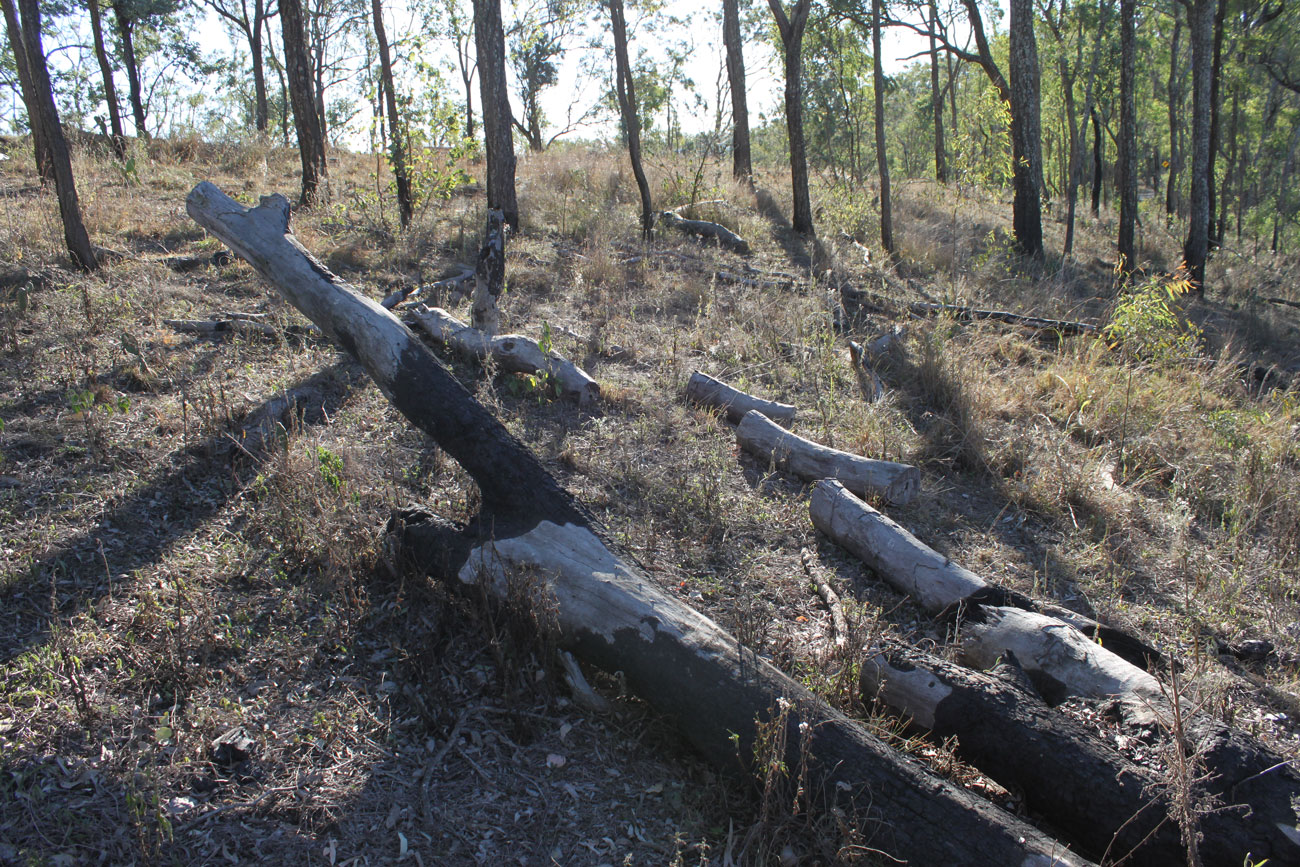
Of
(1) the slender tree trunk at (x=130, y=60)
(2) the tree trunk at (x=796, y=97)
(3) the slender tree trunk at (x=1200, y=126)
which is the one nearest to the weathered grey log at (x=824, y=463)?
(2) the tree trunk at (x=796, y=97)

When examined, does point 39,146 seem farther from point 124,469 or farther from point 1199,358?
point 1199,358

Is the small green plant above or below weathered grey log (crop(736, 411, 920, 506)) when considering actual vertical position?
above

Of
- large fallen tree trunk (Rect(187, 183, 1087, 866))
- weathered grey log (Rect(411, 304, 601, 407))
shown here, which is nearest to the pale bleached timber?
large fallen tree trunk (Rect(187, 183, 1087, 866))

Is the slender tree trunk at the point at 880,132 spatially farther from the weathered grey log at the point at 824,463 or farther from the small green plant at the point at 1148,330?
the weathered grey log at the point at 824,463

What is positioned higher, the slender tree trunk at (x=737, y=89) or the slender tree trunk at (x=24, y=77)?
the slender tree trunk at (x=737, y=89)

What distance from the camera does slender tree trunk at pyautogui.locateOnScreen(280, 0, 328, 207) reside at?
30.8 ft

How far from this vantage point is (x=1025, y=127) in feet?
40.3

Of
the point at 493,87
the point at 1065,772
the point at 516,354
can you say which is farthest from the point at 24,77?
the point at 1065,772

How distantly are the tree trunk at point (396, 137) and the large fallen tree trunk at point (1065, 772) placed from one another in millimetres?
8659

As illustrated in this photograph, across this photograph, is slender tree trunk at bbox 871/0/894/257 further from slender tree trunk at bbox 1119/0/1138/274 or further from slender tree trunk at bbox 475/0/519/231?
slender tree trunk at bbox 475/0/519/231

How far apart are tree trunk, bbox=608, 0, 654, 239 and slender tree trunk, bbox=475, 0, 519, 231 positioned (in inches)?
102

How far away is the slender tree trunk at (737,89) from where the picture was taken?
54.6 ft

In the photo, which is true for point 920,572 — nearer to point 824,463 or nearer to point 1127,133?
point 824,463

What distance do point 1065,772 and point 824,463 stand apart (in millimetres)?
2663
